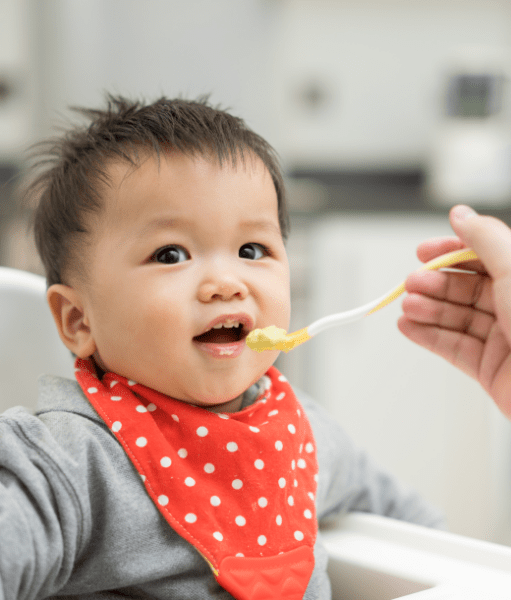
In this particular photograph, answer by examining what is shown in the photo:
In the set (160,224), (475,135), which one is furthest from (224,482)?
(475,135)

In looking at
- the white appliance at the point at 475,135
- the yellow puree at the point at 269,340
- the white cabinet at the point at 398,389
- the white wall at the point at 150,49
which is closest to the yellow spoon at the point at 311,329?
the yellow puree at the point at 269,340

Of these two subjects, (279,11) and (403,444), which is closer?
(403,444)

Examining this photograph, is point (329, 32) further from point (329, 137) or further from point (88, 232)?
point (88, 232)

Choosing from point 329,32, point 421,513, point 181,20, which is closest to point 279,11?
point 329,32

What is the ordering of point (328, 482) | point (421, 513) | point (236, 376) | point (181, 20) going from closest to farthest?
point (236, 376) → point (328, 482) → point (421, 513) → point (181, 20)

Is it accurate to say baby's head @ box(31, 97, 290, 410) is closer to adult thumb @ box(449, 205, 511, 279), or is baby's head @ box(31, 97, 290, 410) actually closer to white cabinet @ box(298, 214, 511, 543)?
adult thumb @ box(449, 205, 511, 279)

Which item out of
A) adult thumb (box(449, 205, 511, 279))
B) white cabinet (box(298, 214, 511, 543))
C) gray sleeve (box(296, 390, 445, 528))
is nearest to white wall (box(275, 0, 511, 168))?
white cabinet (box(298, 214, 511, 543))

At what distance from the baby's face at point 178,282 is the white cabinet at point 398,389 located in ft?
4.04

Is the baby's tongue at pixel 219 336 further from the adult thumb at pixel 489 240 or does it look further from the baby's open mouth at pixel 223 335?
the adult thumb at pixel 489 240

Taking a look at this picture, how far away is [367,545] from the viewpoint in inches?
29.6

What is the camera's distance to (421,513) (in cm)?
88

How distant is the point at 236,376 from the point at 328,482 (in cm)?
20

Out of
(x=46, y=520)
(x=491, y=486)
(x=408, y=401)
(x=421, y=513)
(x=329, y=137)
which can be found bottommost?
(x=491, y=486)

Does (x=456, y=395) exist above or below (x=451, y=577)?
below
